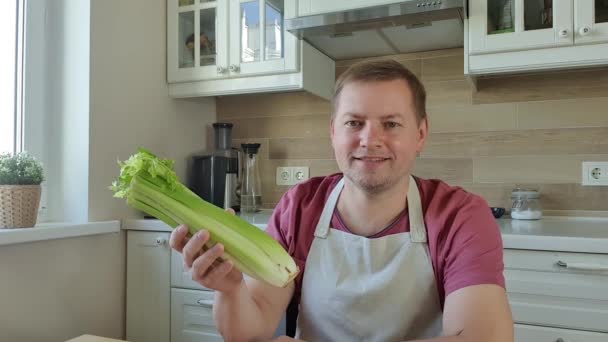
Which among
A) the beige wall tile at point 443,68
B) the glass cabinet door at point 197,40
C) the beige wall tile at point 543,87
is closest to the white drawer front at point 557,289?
the beige wall tile at point 543,87

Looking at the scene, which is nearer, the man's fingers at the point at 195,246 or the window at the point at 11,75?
the man's fingers at the point at 195,246

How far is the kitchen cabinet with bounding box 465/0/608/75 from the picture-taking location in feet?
5.06

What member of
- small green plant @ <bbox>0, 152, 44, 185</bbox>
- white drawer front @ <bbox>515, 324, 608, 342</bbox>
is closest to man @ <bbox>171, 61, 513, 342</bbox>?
white drawer front @ <bbox>515, 324, 608, 342</bbox>

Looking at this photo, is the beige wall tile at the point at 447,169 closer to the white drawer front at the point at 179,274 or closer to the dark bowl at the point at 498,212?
the dark bowl at the point at 498,212

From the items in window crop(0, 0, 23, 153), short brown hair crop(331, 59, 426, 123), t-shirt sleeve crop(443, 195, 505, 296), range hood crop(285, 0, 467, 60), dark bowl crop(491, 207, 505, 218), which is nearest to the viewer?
t-shirt sleeve crop(443, 195, 505, 296)

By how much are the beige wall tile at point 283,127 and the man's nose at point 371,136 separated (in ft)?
4.23

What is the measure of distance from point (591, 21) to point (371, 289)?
1.16 metres

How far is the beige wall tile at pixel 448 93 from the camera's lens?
2.02 m

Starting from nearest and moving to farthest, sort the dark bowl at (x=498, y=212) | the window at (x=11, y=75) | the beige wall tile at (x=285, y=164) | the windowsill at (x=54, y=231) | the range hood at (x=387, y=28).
→ the windowsill at (x=54, y=231) → the range hood at (x=387, y=28) → the window at (x=11, y=75) → the dark bowl at (x=498, y=212) → the beige wall tile at (x=285, y=164)

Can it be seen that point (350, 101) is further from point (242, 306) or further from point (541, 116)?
point (541, 116)

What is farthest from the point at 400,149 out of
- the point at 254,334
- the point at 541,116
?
the point at 541,116

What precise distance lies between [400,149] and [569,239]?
26.9 inches

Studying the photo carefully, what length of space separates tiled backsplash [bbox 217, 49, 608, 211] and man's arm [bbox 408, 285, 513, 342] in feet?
3.78

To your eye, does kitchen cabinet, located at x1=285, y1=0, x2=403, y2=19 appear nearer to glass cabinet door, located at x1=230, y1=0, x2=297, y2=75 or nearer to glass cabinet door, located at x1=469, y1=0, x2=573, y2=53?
glass cabinet door, located at x1=230, y1=0, x2=297, y2=75
